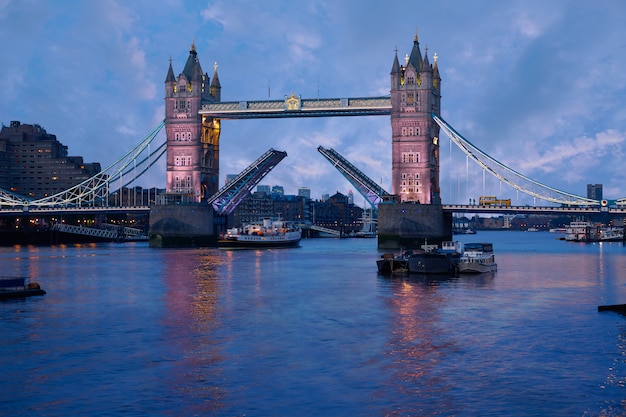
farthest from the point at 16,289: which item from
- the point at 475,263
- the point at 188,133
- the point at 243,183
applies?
the point at 188,133

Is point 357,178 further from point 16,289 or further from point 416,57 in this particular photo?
point 16,289

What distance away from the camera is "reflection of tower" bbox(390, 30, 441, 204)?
352ft

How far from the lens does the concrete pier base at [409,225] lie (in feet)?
335

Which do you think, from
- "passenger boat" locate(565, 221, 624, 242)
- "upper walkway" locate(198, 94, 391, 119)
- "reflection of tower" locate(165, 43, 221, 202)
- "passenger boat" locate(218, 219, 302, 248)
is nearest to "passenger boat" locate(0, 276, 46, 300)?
"passenger boat" locate(218, 219, 302, 248)

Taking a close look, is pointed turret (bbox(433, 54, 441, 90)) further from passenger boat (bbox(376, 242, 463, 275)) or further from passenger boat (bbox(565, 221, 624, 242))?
passenger boat (bbox(565, 221, 624, 242))

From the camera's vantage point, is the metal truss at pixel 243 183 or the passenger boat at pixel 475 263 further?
the metal truss at pixel 243 183

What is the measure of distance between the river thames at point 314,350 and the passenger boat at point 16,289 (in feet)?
3.16

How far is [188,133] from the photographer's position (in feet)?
380

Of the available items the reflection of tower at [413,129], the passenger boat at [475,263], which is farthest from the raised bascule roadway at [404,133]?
the passenger boat at [475,263]

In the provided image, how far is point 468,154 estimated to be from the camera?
111 m

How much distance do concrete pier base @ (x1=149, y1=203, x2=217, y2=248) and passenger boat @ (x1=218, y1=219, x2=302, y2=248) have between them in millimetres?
3469

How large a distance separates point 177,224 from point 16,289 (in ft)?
212

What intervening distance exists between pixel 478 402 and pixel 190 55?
10095 cm

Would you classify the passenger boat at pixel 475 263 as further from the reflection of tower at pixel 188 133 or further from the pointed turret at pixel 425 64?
the reflection of tower at pixel 188 133
